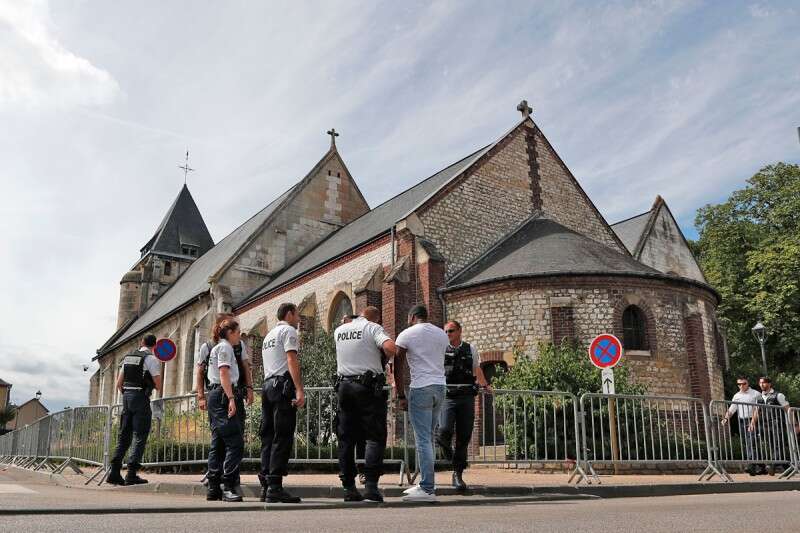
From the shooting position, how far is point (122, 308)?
4559cm

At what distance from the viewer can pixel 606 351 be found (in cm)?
1189

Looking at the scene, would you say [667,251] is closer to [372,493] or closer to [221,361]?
[372,493]

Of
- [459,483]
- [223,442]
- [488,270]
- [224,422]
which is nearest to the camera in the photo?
[224,422]

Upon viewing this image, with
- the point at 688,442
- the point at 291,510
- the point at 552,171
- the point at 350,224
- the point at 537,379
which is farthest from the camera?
the point at 350,224

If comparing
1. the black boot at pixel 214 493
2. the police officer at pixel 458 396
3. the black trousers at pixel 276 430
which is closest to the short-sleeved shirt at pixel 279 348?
the black trousers at pixel 276 430

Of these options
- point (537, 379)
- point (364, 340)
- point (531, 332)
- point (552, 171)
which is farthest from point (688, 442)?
point (552, 171)

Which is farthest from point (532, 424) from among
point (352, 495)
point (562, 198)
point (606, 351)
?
point (562, 198)

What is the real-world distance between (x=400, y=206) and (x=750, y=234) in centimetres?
2002

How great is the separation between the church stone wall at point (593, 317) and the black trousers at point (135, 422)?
→ 34.9 feet

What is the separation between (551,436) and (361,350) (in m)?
6.34

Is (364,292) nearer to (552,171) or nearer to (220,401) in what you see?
(552,171)

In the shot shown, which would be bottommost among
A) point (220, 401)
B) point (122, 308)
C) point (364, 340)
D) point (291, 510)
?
point (291, 510)

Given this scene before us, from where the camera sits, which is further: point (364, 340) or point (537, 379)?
point (537, 379)

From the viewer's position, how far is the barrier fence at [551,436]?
400 inches
